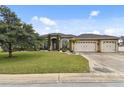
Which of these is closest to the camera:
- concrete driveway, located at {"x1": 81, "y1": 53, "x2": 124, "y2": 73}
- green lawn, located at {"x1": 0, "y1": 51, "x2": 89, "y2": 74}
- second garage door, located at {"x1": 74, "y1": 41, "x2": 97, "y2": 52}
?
green lawn, located at {"x1": 0, "y1": 51, "x2": 89, "y2": 74}

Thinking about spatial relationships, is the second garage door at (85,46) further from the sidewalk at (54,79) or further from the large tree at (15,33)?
the sidewalk at (54,79)

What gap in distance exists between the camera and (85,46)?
3569cm

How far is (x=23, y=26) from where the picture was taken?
17.9 metres

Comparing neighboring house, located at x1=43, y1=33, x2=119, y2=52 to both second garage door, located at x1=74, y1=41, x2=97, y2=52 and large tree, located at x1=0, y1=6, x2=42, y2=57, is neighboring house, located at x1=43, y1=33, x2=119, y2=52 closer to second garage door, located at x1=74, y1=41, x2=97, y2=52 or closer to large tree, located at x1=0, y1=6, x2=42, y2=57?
second garage door, located at x1=74, y1=41, x2=97, y2=52

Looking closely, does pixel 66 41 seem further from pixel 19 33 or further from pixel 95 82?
pixel 95 82

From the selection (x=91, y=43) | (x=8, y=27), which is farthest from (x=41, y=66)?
(x=91, y=43)

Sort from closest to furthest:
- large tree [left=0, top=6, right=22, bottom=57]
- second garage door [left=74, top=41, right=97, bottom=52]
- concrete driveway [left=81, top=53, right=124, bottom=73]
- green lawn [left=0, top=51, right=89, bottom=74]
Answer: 1. green lawn [left=0, top=51, right=89, bottom=74]
2. concrete driveway [left=81, top=53, right=124, bottom=73]
3. large tree [left=0, top=6, right=22, bottom=57]
4. second garage door [left=74, top=41, right=97, bottom=52]

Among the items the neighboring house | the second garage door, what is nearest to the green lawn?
the second garage door

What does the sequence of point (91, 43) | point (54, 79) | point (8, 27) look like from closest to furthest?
point (54, 79) → point (8, 27) → point (91, 43)

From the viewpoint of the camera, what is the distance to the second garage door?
35.3m

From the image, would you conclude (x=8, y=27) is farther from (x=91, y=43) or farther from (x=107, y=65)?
(x=91, y=43)
